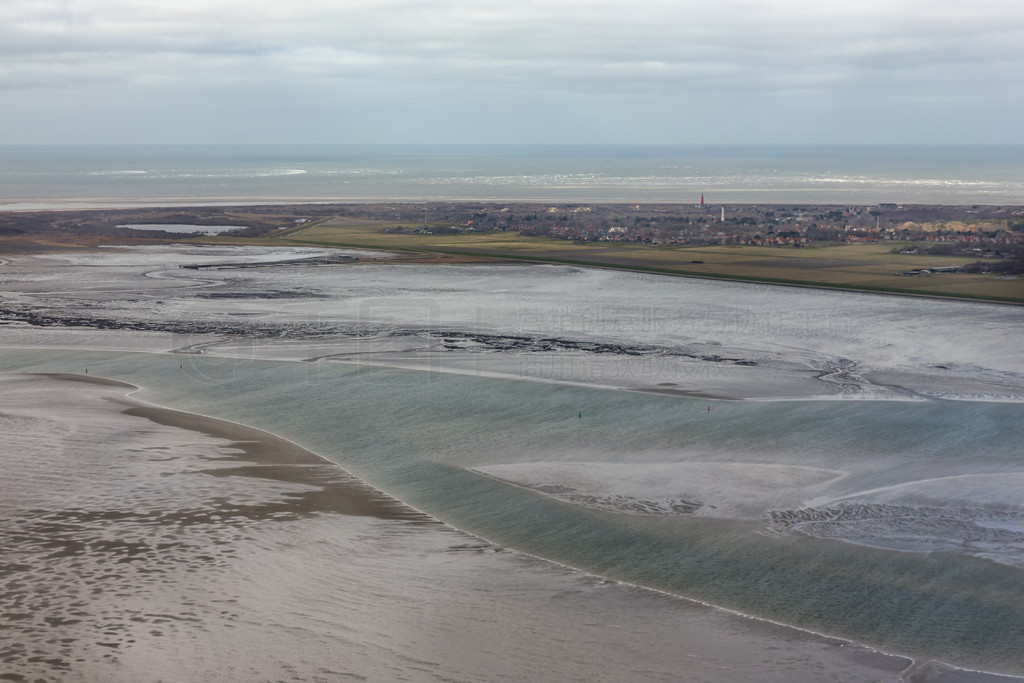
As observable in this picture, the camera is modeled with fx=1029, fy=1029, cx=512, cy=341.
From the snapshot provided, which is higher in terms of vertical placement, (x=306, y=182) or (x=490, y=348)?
(x=306, y=182)

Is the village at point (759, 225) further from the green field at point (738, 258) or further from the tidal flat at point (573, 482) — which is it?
the tidal flat at point (573, 482)

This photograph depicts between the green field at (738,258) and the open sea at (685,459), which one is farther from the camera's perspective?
the green field at (738,258)

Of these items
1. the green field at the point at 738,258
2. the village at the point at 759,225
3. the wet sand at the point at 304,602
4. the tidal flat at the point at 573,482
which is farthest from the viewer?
the village at the point at 759,225

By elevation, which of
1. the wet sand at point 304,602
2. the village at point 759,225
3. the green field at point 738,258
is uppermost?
the village at point 759,225

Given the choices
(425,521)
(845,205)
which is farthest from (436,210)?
(425,521)

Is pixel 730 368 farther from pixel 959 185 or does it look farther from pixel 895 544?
pixel 959 185

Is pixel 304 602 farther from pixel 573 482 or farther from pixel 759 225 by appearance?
pixel 759 225

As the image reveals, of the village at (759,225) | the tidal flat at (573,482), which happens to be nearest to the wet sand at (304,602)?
the tidal flat at (573,482)
